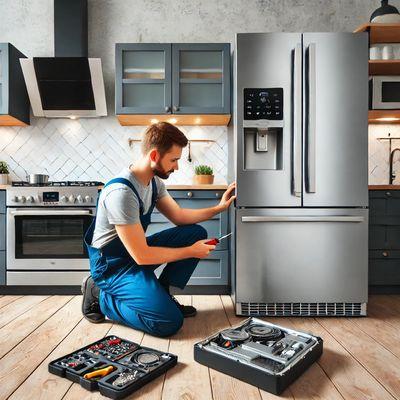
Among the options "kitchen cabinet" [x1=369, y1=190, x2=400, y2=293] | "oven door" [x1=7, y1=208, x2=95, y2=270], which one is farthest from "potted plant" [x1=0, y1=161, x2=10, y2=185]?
"kitchen cabinet" [x1=369, y1=190, x2=400, y2=293]

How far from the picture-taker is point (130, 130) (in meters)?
3.60

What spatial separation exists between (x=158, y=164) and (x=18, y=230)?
159 centimetres

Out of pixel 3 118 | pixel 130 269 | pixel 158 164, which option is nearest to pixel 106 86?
pixel 3 118

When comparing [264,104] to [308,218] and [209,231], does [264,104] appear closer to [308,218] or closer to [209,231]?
[308,218]

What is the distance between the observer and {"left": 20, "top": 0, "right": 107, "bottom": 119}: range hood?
3.25 meters

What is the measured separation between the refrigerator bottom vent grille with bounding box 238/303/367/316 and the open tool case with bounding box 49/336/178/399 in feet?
2.90

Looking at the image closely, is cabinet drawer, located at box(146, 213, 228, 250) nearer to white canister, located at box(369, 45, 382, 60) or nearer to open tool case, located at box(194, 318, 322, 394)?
open tool case, located at box(194, 318, 322, 394)

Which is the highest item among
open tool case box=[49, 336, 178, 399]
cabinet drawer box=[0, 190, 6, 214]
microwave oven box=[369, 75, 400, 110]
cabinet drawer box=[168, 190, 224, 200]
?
microwave oven box=[369, 75, 400, 110]

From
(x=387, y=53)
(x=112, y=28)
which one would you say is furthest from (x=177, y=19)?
(x=387, y=53)

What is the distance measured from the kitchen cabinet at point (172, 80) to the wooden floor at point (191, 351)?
1.52 metres

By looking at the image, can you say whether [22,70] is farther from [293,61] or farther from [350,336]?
[350,336]

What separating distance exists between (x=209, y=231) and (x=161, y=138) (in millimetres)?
1162

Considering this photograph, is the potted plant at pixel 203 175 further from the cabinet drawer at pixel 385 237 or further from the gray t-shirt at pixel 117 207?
the cabinet drawer at pixel 385 237

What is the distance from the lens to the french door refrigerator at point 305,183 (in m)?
2.44
